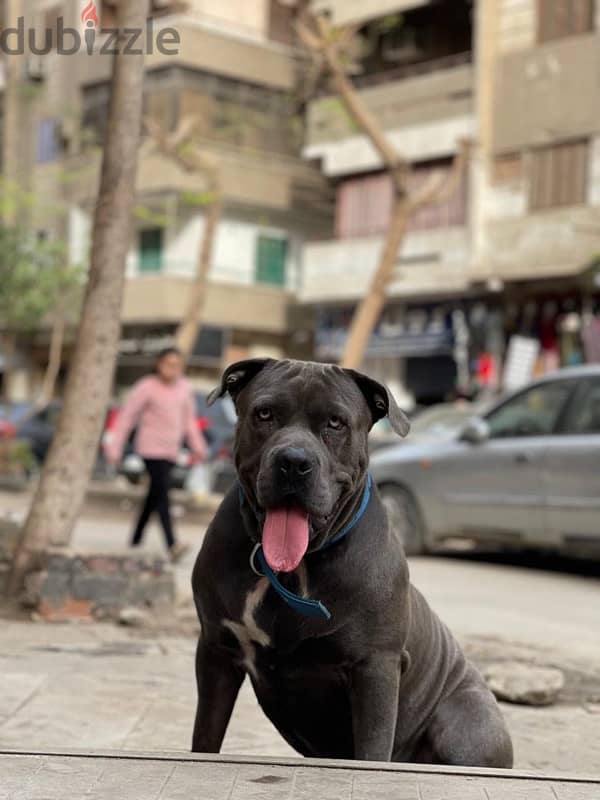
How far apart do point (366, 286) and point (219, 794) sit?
29291 millimetres

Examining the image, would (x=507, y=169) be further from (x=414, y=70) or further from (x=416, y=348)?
(x=416, y=348)

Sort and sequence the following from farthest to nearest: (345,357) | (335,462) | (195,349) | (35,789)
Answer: (195,349) < (345,357) < (335,462) < (35,789)

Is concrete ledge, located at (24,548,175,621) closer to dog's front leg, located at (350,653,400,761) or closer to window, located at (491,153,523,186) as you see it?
dog's front leg, located at (350,653,400,761)

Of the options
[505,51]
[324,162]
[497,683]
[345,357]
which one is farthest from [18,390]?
[497,683]

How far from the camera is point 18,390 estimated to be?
42875mm

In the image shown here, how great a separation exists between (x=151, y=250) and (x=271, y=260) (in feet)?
10.2

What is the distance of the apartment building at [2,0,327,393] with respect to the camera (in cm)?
3631

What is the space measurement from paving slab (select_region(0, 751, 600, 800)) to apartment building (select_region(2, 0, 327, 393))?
32277mm

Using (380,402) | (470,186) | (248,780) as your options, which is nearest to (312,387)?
(380,402)

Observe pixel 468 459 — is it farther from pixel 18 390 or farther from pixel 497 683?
pixel 18 390

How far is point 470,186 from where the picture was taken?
3012cm

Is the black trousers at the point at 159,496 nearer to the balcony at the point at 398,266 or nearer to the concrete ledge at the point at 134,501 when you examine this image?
the concrete ledge at the point at 134,501

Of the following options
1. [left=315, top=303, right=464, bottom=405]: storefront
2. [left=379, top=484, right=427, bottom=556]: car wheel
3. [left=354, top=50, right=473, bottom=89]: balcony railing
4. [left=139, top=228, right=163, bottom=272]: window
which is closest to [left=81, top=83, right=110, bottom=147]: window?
[left=139, top=228, right=163, bottom=272]: window

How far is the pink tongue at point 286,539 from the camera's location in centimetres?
363
